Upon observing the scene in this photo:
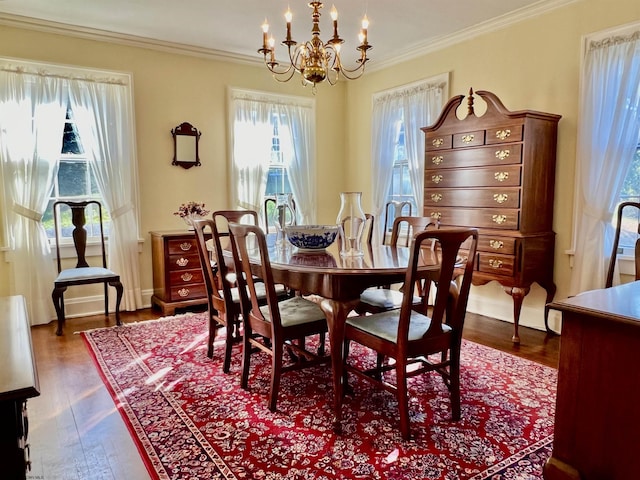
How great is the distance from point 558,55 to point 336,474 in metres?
3.48

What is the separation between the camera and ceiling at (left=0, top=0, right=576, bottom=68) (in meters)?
3.55

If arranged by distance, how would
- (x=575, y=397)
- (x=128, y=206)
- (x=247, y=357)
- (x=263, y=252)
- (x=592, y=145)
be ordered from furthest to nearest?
(x=128, y=206), (x=592, y=145), (x=247, y=357), (x=263, y=252), (x=575, y=397)

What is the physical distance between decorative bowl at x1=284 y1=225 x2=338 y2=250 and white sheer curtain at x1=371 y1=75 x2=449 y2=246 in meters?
2.21

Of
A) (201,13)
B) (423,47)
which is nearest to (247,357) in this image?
(201,13)

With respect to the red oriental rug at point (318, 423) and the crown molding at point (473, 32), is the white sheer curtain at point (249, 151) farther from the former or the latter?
the red oriental rug at point (318, 423)

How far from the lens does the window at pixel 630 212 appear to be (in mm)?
3195

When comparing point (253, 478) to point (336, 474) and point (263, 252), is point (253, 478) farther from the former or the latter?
point (263, 252)

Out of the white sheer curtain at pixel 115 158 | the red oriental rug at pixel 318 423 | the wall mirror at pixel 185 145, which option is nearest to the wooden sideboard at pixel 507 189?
the red oriental rug at pixel 318 423

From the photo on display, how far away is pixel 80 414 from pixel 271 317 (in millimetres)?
1096

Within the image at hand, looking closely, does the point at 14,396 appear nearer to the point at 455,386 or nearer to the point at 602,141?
the point at 455,386

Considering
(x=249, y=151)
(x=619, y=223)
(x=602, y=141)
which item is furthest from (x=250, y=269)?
(x=249, y=151)

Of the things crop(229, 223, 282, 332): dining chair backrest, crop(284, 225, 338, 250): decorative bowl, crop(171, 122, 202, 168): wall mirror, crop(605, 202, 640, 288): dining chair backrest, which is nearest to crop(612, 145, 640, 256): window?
crop(605, 202, 640, 288): dining chair backrest

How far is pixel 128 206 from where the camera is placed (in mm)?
4309

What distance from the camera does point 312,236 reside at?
2680 mm
